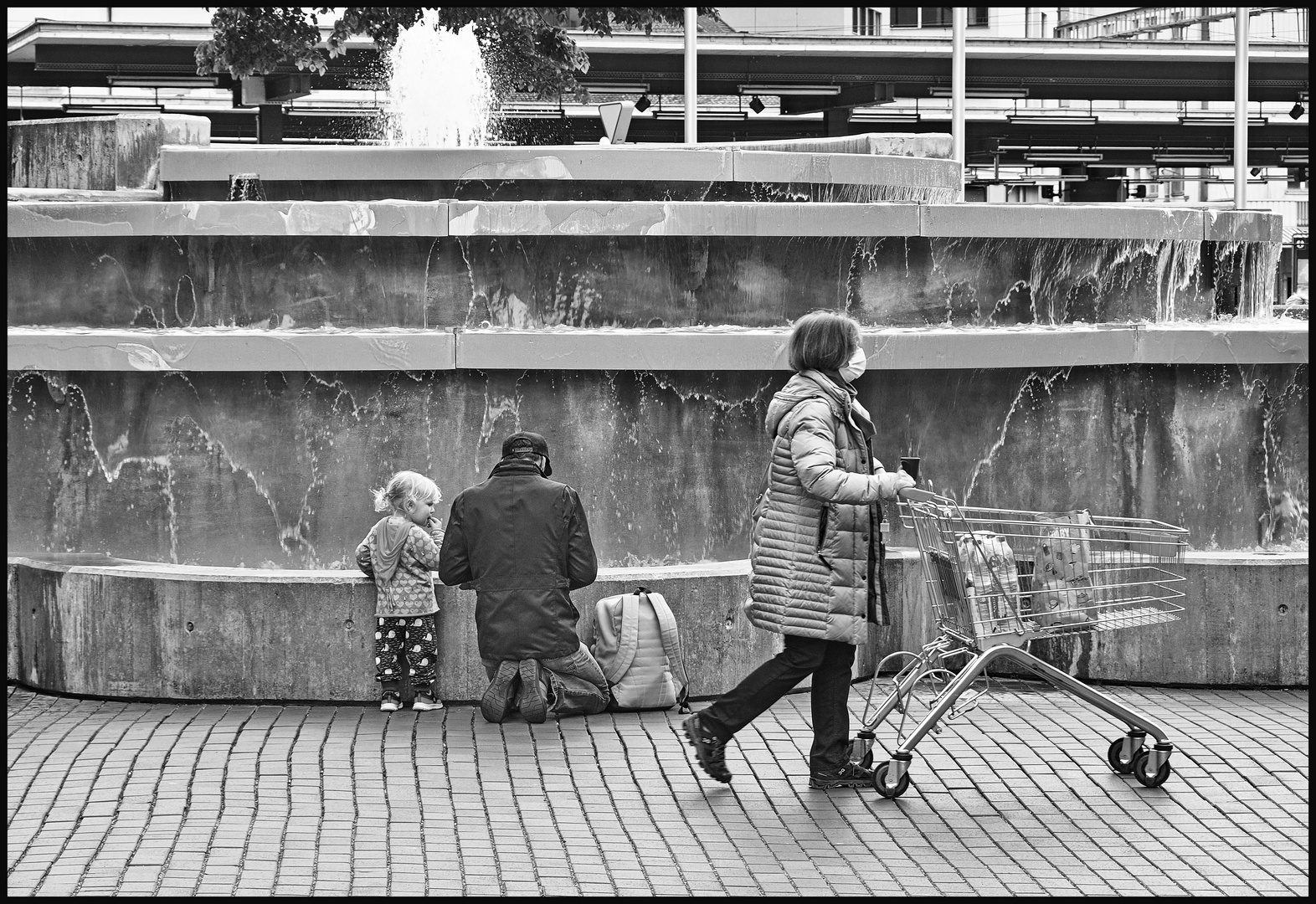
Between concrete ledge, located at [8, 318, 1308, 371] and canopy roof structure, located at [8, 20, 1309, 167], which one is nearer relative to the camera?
concrete ledge, located at [8, 318, 1308, 371]

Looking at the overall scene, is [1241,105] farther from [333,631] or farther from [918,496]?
[918,496]

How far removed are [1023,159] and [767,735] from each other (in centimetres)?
3783

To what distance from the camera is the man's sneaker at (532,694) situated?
24.1ft

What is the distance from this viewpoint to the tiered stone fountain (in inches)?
314

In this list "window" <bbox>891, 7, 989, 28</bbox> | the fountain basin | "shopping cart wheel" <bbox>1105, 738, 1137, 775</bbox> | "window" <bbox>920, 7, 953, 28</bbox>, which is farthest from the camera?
"window" <bbox>920, 7, 953, 28</bbox>

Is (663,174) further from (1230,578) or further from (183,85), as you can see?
(183,85)

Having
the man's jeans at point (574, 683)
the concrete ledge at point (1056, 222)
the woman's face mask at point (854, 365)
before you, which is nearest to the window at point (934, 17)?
the concrete ledge at point (1056, 222)

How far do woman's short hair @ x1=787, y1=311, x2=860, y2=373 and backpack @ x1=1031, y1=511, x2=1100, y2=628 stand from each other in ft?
3.28

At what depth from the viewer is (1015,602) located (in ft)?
A: 21.2

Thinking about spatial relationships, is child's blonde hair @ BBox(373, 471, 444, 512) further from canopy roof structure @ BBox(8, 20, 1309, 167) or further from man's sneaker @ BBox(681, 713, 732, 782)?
canopy roof structure @ BBox(8, 20, 1309, 167)

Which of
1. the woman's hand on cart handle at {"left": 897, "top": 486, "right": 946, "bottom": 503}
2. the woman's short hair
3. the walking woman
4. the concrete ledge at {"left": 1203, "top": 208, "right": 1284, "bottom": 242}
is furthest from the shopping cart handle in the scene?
the concrete ledge at {"left": 1203, "top": 208, "right": 1284, "bottom": 242}

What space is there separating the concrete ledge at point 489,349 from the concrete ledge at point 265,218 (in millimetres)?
473

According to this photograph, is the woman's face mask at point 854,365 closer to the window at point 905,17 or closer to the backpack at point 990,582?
the backpack at point 990,582

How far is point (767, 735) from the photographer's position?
24.0 feet
